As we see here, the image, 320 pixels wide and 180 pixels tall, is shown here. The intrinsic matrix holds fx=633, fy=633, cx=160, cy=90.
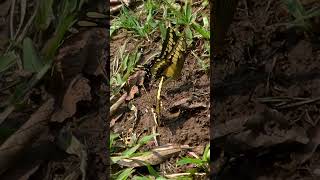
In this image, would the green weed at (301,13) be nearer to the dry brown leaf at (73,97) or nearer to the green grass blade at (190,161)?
the green grass blade at (190,161)

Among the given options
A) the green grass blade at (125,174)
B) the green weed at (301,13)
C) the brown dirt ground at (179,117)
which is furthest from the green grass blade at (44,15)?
the green weed at (301,13)

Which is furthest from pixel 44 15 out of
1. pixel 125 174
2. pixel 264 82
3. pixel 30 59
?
pixel 264 82

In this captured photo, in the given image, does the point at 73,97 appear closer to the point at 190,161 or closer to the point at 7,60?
the point at 7,60

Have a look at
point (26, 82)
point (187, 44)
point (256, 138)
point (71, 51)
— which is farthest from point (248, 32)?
point (26, 82)

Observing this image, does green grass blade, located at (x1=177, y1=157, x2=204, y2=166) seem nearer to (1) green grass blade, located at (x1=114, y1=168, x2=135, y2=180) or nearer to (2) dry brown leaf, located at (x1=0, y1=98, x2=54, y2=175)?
(1) green grass blade, located at (x1=114, y1=168, x2=135, y2=180)

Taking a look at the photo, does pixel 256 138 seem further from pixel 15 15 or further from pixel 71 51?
pixel 15 15

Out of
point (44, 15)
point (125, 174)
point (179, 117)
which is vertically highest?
point (44, 15)

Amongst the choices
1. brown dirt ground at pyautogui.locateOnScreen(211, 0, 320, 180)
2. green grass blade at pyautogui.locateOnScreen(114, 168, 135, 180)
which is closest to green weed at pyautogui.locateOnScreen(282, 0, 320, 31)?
brown dirt ground at pyautogui.locateOnScreen(211, 0, 320, 180)
